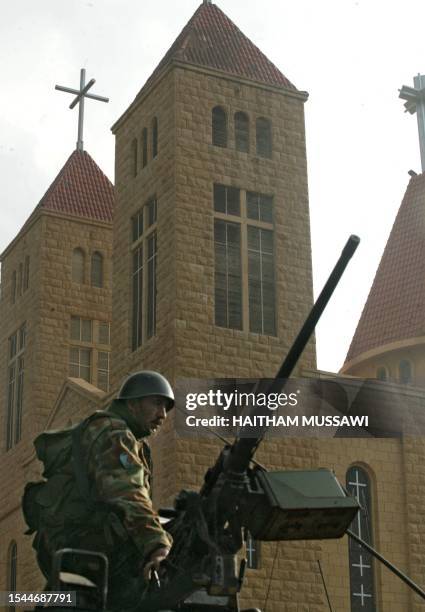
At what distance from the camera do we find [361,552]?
68.2 ft

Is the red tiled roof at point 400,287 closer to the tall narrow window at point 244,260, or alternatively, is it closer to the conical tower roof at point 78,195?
the conical tower roof at point 78,195

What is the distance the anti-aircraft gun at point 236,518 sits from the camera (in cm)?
501

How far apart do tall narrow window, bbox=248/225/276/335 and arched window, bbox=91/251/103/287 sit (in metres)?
7.32

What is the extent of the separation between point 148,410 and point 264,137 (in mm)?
17542

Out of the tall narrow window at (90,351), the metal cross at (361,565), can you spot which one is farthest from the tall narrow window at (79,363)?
the metal cross at (361,565)

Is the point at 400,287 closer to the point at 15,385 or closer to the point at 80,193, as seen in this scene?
the point at 80,193

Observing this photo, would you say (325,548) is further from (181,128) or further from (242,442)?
(242,442)

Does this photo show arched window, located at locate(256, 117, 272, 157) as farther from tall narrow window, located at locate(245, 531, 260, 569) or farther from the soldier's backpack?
the soldier's backpack

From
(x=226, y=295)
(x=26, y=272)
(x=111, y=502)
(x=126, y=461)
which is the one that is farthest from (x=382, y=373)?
(x=111, y=502)

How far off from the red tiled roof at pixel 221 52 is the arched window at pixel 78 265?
6.02m

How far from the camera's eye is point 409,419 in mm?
21812

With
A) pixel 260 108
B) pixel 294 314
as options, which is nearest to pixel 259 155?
pixel 260 108

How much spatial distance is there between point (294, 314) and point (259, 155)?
2.99 metres

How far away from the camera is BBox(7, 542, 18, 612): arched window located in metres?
25.4
